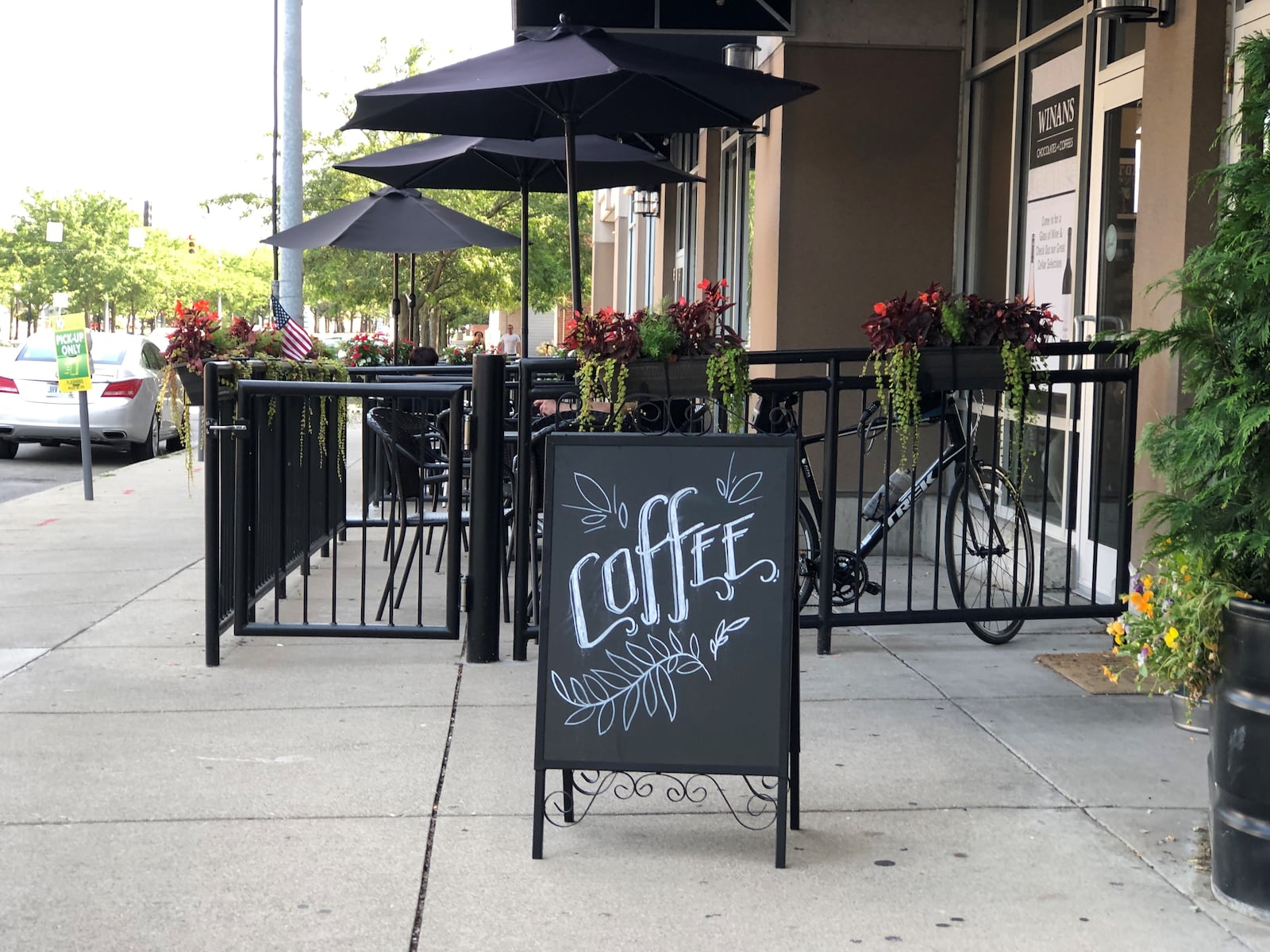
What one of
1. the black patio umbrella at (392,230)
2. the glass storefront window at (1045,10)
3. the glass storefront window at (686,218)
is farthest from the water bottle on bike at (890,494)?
the glass storefront window at (686,218)

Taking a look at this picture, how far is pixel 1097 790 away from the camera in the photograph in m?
4.25

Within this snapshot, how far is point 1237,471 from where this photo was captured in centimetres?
340

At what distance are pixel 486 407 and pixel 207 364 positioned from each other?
116 centimetres

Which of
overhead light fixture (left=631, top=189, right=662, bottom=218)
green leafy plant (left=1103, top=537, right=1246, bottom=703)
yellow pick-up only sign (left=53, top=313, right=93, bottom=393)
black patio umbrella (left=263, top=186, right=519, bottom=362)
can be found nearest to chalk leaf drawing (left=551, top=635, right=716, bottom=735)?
green leafy plant (left=1103, top=537, right=1246, bottom=703)

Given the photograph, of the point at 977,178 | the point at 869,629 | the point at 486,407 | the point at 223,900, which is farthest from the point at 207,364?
the point at 977,178

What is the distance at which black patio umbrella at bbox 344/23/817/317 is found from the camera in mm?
6246

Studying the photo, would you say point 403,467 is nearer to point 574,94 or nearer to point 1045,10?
point 574,94

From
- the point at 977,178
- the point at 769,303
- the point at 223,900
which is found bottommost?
the point at 223,900

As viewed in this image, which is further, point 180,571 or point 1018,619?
point 180,571

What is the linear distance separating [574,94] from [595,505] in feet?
12.6

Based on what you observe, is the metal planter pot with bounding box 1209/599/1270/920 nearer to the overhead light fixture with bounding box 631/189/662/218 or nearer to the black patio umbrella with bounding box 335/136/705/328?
the black patio umbrella with bounding box 335/136/705/328

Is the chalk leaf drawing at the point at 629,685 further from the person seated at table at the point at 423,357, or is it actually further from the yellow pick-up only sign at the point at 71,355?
the person seated at table at the point at 423,357

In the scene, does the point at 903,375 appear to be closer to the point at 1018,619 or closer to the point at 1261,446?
the point at 1018,619

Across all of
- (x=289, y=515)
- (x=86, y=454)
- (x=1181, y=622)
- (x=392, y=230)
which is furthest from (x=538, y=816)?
(x=86, y=454)
